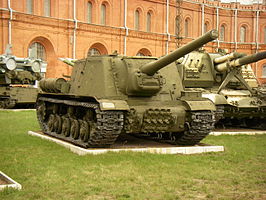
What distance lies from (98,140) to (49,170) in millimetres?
1736

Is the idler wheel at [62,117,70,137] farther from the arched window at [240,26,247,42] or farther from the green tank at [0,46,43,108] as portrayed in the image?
the arched window at [240,26,247,42]

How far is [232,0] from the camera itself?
2211 inches

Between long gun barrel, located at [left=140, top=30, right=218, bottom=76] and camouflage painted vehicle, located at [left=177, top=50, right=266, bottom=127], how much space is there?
4.36 meters

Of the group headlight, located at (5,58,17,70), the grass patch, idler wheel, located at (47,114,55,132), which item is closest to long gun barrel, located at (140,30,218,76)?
the grass patch

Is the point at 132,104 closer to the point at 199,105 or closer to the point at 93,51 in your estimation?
the point at 199,105

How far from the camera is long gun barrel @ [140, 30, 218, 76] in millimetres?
7984

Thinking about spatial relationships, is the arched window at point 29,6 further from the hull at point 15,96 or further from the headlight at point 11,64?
the hull at point 15,96

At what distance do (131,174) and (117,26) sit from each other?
34.1 metres

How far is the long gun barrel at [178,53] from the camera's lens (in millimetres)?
7984

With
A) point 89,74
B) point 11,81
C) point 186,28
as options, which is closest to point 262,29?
point 186,28

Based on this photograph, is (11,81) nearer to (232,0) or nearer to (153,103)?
(153,103)

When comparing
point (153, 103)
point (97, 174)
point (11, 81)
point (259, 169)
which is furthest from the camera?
point (11, 81)

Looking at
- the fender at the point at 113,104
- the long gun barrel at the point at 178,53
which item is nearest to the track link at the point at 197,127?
the long gun barrel at the point at 178,53

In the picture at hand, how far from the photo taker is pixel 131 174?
735cm
